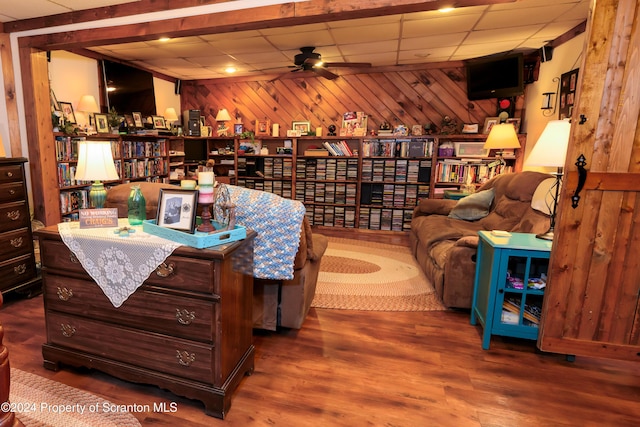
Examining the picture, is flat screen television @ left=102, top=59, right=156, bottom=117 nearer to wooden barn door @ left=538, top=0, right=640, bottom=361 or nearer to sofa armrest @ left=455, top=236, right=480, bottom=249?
sofa armrest @ left=455, top=236, right=480, bottom=249

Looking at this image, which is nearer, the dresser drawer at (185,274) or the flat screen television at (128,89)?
the dresser drawer at (185,274)

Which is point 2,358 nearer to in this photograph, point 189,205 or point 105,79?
point 189,205

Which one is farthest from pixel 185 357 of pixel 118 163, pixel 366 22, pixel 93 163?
pixel 118 163

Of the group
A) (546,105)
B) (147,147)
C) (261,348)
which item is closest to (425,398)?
(261,348)

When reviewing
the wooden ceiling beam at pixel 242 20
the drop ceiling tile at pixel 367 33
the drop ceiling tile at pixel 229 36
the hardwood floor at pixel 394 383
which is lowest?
the hardwood floor at pixel 394 383

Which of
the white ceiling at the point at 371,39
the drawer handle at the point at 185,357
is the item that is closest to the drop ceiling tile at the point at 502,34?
the white ceiling at the point at 371,39

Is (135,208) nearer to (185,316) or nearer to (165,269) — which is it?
(165,269)

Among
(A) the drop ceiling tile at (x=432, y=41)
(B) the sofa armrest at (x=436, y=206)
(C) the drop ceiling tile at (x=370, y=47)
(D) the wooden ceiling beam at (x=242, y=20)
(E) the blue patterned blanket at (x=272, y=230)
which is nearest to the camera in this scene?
(E) the blue patterned blanket at (x=272, y=230)

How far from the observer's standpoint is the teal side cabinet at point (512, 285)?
206 cm

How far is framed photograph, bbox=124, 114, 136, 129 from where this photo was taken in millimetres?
4531

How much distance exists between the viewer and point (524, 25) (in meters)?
Answer: 3.38

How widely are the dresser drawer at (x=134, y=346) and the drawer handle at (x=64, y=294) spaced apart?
99 mm

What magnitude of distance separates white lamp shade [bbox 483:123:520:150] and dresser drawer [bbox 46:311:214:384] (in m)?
3.79

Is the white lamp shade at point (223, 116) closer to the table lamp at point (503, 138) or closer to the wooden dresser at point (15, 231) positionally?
the wooden dresser at point (15, 231)
